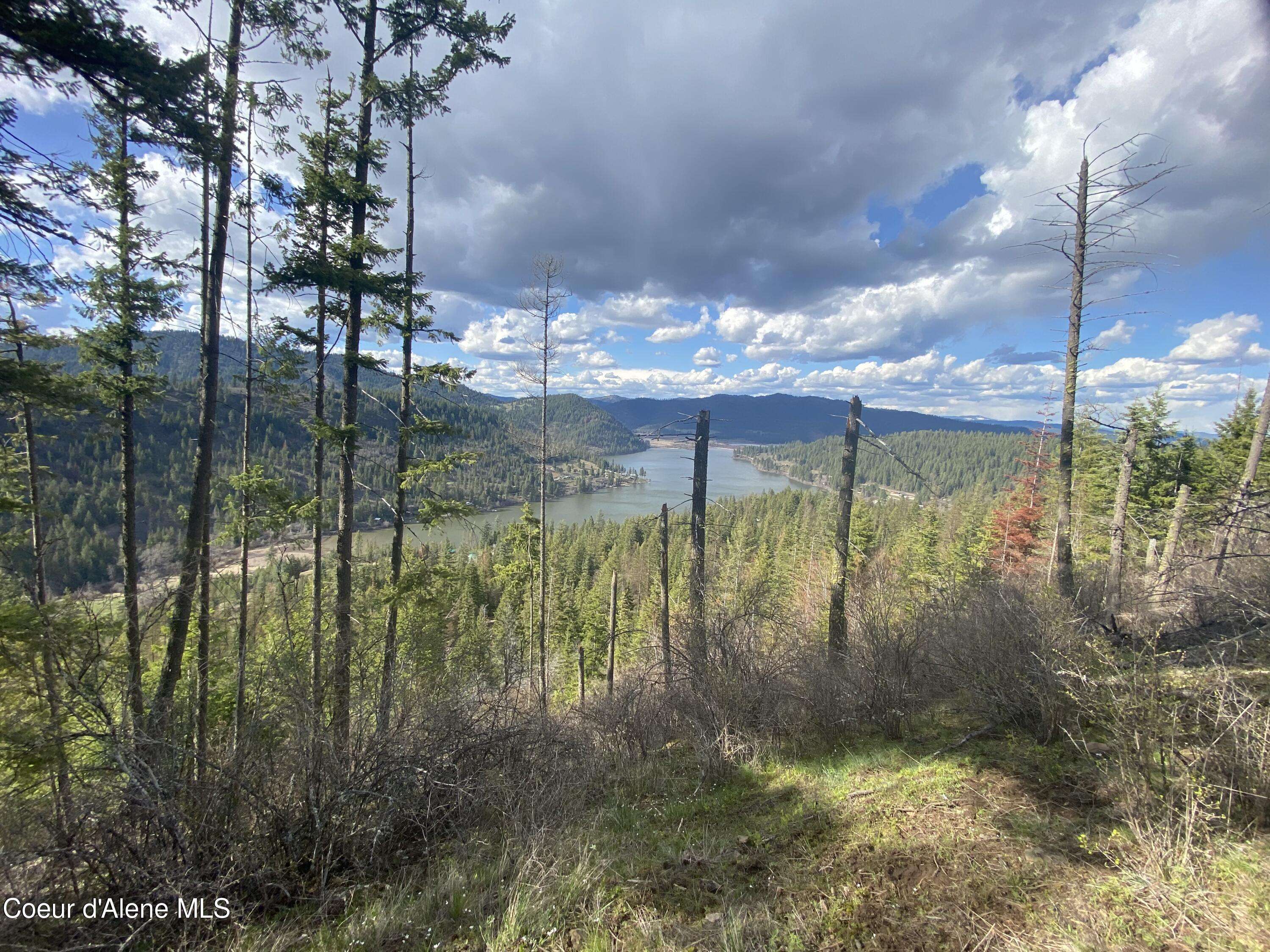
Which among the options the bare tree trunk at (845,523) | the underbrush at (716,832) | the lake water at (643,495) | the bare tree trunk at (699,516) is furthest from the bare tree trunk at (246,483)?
the lake water at (643,495)

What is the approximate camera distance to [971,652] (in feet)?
17.4

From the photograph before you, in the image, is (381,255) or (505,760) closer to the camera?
(505,760)

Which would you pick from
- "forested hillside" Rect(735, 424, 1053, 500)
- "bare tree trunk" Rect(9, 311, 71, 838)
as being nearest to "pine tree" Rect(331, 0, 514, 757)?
"bare tree trunk" Rect(9, 311, 71, 838)

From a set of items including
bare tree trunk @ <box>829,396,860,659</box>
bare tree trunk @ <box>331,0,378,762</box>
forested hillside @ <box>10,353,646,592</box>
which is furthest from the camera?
forested hillside @ <box>10,353,646,592</box>

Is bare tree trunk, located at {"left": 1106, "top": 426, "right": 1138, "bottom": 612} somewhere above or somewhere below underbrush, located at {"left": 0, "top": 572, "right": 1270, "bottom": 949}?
above

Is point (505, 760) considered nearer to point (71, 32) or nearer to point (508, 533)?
point (71, 32)

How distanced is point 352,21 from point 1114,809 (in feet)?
42.6

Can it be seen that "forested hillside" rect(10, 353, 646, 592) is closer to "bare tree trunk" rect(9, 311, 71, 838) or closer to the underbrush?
"bare tree trunk" rect(9, 311, 71, 838)

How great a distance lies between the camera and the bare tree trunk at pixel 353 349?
25.7ft

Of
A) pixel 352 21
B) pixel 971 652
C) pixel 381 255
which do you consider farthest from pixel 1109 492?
pixel 352 21

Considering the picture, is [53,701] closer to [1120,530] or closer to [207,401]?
[207,401]

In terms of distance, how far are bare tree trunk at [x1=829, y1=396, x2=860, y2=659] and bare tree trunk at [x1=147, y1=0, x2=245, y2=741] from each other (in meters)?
10.0

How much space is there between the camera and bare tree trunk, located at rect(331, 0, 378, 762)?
25.7 feet

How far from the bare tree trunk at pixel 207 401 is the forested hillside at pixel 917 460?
10177cm
